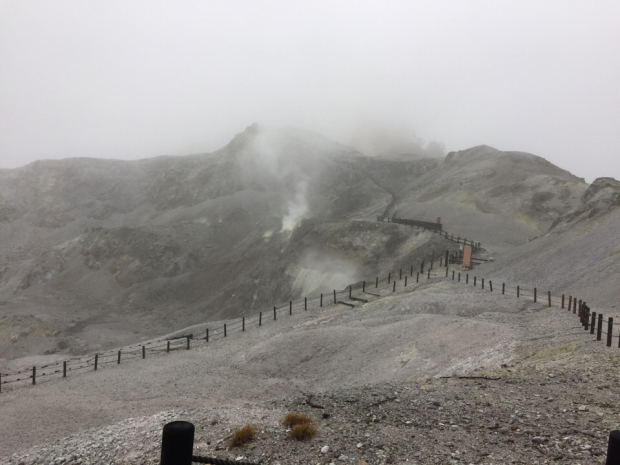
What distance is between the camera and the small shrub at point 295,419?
820 centimetres

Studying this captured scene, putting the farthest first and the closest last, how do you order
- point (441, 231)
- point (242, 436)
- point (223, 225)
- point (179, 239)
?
point (223, 225)
point (179, 239)
point (441, 231)
point (242, 436)

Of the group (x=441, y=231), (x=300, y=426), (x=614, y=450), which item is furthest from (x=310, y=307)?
(x=614, y=450)

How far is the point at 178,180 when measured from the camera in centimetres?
8662

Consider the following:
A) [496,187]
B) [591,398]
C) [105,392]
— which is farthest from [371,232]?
[591,398]

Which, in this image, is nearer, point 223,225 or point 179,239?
point 179,239

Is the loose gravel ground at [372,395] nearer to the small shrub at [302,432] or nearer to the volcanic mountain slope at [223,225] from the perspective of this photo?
the small shrub at [302,432]

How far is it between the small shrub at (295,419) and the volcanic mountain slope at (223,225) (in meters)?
32.3

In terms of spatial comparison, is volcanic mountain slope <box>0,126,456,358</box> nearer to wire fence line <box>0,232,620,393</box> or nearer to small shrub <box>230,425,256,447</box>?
wire fence line <box>0,232,620,393</box>

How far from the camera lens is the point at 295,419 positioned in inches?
325

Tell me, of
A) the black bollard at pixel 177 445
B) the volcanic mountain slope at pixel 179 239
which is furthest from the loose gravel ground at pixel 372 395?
the volcanic mountain slope at pixel 179 239

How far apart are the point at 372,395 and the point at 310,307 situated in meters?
21.1

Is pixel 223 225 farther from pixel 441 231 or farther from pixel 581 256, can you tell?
pixel 581 256

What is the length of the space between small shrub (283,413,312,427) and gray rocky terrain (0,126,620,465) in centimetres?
33

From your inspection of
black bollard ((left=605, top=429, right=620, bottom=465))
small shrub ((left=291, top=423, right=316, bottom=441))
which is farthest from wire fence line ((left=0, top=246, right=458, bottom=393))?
black bollard ((left=605, top=429, right=620, bottom=465))
